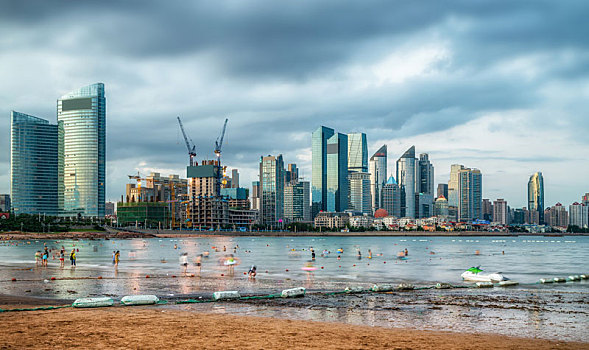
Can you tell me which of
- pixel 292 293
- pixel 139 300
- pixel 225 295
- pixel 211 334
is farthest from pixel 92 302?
pixel 292 293

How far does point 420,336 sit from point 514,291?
92.3 feet

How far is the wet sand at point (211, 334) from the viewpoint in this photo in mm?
25969

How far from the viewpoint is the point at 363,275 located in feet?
234

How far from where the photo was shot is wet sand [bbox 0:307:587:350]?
1022 inches

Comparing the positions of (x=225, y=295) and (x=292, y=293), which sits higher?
(x=225, y=295)

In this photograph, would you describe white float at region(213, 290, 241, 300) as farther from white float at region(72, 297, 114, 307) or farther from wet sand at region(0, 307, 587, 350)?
wet sand at region(0, 307, 587, 350)

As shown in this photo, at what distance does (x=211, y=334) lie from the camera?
28.5m

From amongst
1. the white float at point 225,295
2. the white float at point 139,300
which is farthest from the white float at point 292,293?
the white float at point 139,300

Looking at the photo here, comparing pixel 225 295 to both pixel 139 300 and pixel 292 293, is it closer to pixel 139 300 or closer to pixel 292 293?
→ pixel 292 293

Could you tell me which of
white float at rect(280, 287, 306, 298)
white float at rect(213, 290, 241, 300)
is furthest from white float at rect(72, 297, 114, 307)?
white float at rect(280, 287, 306, 298)

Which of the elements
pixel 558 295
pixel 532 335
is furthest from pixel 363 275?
pixel 532 335

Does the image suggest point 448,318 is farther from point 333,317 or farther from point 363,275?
point 363,275

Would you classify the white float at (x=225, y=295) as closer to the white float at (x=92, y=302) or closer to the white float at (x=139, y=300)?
the white float at (x=139, y=300)

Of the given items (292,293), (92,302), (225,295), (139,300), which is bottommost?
(292,293)
